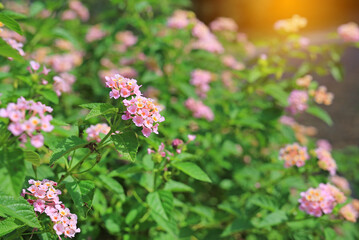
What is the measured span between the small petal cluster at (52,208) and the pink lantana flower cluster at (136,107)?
0.36m

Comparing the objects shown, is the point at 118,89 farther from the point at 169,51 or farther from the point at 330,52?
the point at 330,52

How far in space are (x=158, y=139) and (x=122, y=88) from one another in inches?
17.9

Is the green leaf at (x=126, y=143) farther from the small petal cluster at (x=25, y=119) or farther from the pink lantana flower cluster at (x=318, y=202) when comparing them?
the pink lantana flower cluster at (x=318, y=202)

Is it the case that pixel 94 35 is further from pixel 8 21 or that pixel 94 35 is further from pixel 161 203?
pixel 161 203

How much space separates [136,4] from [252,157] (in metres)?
1.57

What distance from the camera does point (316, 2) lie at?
38.7 feet

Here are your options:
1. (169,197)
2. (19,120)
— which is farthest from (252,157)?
(19,120)

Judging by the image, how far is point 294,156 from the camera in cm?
200

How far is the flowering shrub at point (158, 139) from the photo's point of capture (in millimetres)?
1160

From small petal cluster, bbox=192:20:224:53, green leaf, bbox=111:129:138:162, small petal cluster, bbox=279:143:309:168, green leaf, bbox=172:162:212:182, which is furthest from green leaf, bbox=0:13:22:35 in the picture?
small petal cluster, bbox=192:20:224:53

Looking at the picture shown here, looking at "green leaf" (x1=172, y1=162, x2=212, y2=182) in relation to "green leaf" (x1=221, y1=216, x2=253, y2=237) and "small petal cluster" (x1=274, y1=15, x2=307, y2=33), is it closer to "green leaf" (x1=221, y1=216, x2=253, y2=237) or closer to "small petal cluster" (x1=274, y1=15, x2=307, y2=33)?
"green leaf" (x1=221, y1=216, x2=253, y2=237)

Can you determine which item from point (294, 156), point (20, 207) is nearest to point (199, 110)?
point (294, 156)

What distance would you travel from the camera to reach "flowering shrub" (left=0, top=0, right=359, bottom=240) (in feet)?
3.81

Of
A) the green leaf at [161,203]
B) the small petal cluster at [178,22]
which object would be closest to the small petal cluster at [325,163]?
the green leaf at [161,203]
